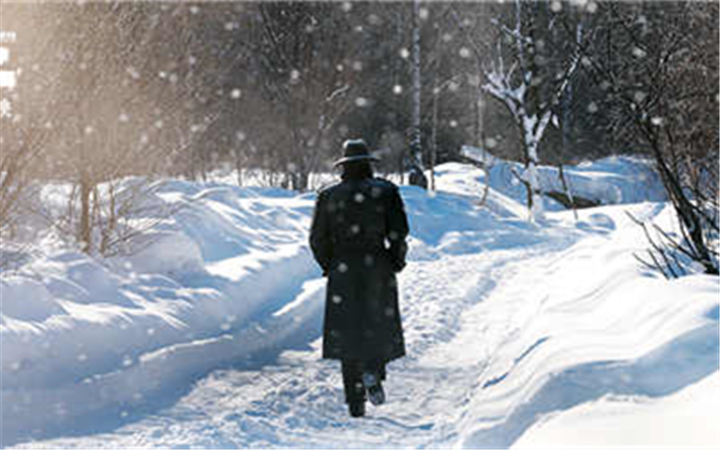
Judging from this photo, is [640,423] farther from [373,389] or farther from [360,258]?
[360,258]

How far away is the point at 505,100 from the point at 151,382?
1725cm

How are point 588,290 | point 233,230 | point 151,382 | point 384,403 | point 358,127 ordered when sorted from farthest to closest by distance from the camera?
point 358,127, point 233,230, point 588,290, point 151,382, point 384,403

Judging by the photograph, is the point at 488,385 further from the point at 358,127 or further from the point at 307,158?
the point at 358,127

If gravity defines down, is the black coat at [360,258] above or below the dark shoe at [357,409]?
above

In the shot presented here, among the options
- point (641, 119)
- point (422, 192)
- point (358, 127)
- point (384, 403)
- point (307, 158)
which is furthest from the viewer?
point (358, 127)

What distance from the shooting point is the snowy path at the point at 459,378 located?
4273mm

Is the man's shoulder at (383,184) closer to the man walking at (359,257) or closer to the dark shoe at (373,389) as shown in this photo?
the man walking at (359,257)

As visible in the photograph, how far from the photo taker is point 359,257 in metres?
5.72

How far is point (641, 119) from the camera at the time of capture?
666cm

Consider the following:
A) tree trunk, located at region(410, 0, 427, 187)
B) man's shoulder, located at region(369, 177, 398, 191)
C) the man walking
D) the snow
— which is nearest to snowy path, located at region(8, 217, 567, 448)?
the man walking

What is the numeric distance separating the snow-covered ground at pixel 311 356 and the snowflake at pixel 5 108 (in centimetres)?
145

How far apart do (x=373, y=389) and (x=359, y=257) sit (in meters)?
0.98


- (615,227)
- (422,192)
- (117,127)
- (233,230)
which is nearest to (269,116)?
(422,192)

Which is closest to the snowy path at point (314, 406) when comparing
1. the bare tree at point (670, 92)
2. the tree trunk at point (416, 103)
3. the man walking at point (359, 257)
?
the man walking at point (359, 257)
